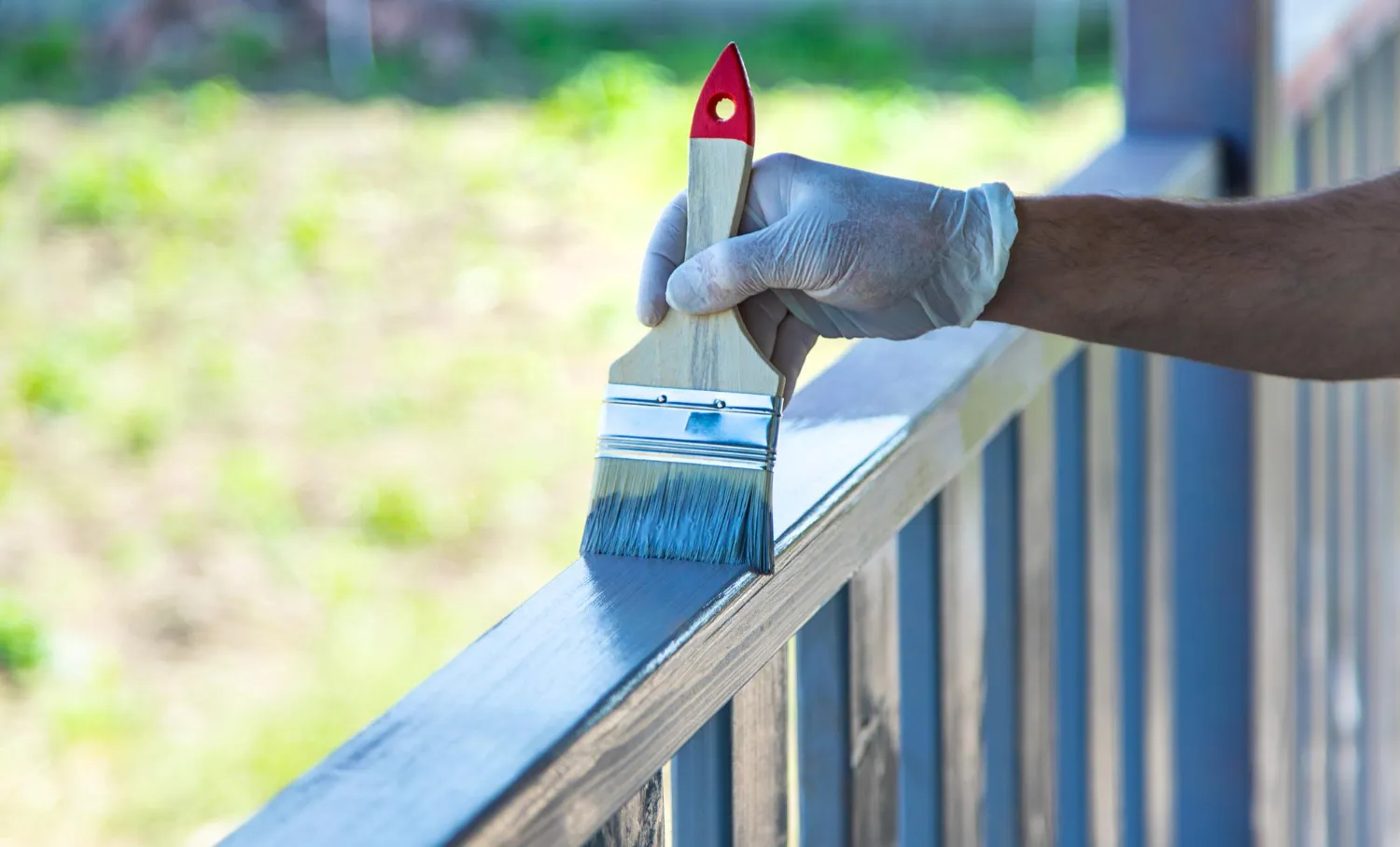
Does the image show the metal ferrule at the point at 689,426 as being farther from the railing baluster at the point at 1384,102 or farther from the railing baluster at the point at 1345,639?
the railing baluster at the point at 1384,102

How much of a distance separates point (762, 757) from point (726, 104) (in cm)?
32

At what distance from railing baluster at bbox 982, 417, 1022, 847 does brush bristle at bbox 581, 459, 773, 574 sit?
1.34 feet

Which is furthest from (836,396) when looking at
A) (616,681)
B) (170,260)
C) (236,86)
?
(236,86)

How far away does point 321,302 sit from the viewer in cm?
475

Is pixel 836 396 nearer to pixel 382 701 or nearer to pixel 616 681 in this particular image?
pixel 616 681

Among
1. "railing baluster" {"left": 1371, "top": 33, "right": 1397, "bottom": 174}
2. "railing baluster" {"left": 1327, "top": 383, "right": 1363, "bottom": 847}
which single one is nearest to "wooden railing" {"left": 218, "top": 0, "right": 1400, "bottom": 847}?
"railing baluster" {"left": 1327, "top": 383, "right": 1363, "bottom": 847}

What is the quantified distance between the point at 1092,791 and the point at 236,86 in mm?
6302

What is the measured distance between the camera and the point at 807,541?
787 millimetres

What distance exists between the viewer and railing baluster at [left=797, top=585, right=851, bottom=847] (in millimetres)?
890

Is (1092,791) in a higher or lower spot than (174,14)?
lower

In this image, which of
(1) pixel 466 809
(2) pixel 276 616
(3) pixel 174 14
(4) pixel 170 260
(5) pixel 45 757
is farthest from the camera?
(3) pixel 174 14

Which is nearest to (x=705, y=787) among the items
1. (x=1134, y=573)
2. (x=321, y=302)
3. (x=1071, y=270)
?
(x=1071, y=270)

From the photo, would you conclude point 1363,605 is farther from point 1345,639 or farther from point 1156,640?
point 1156,640

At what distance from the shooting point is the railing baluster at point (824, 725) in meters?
0.89
